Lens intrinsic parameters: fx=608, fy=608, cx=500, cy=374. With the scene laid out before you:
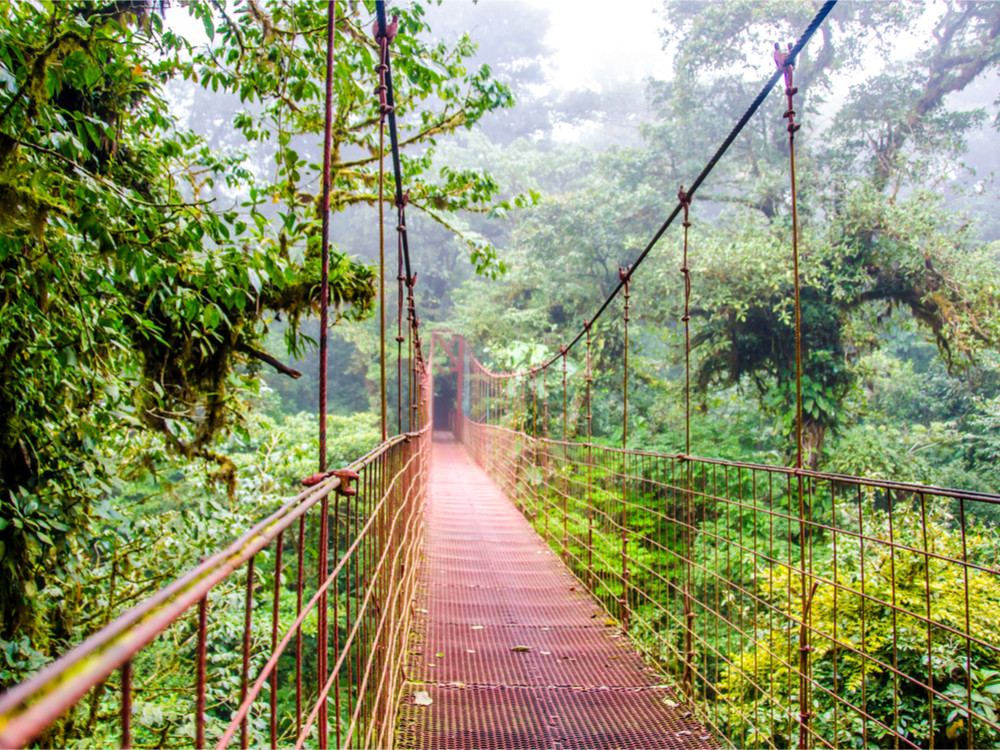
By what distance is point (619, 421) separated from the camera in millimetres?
9156

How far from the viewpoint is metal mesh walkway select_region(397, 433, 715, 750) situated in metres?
1.56

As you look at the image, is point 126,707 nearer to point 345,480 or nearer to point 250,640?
point 250,640

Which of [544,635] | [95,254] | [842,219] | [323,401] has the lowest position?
[544,635]

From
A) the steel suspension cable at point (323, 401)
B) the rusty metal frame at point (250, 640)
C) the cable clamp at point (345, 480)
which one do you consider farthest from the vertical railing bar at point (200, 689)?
the cable clamp at point (345, 480)

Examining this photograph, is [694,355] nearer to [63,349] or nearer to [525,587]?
[525,587]

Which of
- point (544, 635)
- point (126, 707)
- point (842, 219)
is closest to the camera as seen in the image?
point (126, 707)

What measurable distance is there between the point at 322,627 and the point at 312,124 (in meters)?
2.39

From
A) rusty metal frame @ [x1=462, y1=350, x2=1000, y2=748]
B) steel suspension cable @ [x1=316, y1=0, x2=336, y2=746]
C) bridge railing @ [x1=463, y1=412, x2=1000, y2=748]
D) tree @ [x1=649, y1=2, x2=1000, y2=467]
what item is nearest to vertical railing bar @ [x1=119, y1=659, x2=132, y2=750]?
steel suspension cable @ [x1=316, y1=0, x2=336, y2=746]

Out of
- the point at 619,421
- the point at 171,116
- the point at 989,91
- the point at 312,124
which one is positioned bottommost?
the point at 619,421

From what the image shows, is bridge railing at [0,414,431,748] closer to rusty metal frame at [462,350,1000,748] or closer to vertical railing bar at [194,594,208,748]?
vertical railing bar at [194,594,208,748]

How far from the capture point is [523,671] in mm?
1962

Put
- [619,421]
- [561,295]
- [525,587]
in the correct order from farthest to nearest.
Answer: [561,295], [619,421], [525,587]

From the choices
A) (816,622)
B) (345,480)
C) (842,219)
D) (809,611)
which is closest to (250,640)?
(345,480)

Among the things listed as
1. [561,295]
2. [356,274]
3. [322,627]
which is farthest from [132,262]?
[561,295]
